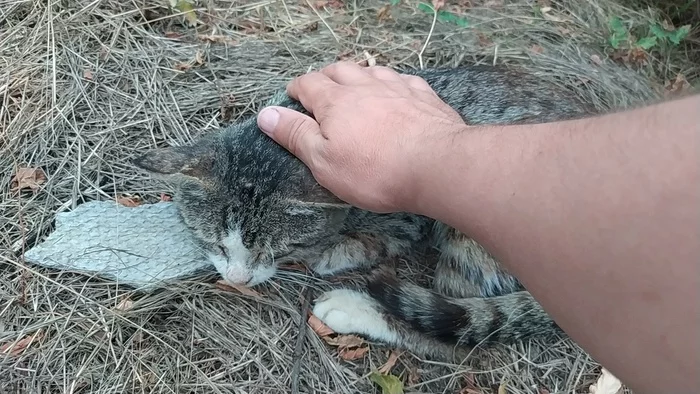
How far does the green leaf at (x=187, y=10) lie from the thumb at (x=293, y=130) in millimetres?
1402

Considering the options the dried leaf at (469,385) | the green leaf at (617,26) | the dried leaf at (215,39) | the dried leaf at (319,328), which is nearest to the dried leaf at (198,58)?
the dried leaf at (215,39)

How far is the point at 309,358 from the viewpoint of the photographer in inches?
95.3

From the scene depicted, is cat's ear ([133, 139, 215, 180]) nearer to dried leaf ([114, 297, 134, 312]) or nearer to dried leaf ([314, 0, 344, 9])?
dried leaf ([114, 297, 134, 312])

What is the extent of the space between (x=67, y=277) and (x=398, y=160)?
60.7 inches

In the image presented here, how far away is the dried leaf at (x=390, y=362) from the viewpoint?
2.42m

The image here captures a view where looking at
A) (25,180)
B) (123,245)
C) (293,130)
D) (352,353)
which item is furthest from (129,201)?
(352,353)

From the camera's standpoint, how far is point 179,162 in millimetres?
2141

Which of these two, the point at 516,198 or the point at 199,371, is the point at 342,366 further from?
the point at 516,198

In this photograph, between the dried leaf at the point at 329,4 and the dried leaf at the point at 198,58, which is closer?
the dried leaf at the point at 198,58

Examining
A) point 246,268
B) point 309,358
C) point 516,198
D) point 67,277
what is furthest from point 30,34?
point 516,198

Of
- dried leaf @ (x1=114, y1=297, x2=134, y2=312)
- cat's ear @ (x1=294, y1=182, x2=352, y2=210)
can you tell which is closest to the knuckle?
cat's ear @ (x1=294, y1=182, x2=352, y2=210)

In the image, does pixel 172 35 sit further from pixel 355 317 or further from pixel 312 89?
pixel 355 317

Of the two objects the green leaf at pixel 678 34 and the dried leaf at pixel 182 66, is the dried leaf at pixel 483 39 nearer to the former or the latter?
the green leaf at pixel 678 34

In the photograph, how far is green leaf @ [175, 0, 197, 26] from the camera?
131 inches
